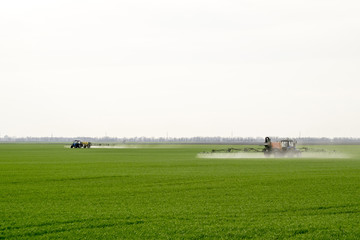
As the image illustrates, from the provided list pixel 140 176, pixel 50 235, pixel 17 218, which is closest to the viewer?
pixel 50 235

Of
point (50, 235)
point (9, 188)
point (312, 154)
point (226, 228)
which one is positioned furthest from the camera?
point (312, 154)

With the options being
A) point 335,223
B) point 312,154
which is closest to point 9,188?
point 335,223

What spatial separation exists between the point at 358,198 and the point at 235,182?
7164mm

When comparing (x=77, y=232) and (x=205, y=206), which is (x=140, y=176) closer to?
(x=205, y=206)

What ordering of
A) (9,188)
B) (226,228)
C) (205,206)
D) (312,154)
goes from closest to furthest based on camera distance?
(226,228)
(205,206)
(9,188)
(312,154)

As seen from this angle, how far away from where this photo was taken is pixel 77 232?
1217 centimetres

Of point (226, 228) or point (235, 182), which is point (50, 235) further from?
point (235, 182)

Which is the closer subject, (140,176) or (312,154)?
(140,176)

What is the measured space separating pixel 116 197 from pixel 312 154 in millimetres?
45224

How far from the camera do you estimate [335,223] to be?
1323 cm

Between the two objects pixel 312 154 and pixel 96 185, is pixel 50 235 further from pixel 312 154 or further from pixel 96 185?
pixel 312 154

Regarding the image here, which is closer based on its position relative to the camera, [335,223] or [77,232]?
[77,232]

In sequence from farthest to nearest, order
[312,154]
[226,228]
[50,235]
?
[312,154] < [226,228] < [50,235]

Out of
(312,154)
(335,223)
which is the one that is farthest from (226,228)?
(312,154)
